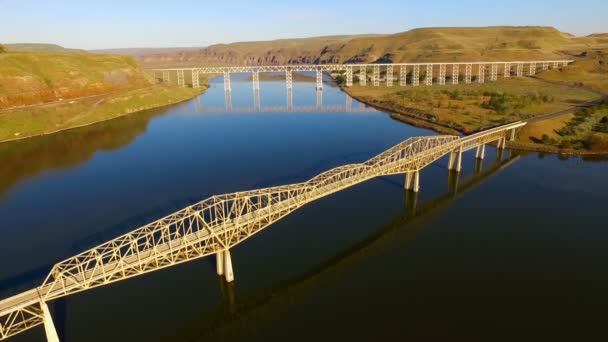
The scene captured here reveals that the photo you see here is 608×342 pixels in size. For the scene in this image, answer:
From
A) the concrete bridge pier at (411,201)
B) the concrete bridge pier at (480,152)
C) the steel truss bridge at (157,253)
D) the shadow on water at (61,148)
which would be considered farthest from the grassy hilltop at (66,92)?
the concrete bridge pier at (480,152)

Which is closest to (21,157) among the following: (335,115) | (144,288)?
(144,288)

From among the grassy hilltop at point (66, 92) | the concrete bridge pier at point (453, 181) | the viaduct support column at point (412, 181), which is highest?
the grassy hilltop at point (66, 92)

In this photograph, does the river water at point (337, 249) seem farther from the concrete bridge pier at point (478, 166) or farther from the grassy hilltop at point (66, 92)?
the grassy hilltop at point (66, 92)

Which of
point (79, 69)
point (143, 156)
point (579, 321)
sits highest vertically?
point (79, 69)

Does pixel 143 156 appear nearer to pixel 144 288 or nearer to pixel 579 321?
pixel 144 288

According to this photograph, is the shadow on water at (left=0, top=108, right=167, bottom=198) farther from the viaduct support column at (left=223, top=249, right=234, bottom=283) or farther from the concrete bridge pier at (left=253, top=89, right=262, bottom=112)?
the viaduct support column at (left=223, top=249, right=234, bottom=283)
